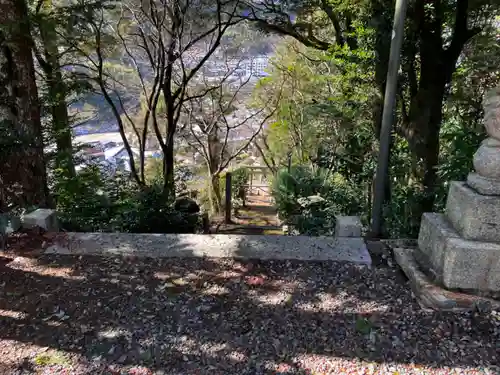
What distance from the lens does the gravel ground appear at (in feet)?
5.98

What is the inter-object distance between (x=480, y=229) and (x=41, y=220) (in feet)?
11.2

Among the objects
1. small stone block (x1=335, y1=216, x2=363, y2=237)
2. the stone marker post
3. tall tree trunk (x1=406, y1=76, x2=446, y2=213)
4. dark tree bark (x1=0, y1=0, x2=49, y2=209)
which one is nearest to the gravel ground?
small stone block (x1=335, y1=216, x2=363, y2=237)

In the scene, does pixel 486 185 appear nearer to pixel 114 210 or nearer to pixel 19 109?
pixel 114 210

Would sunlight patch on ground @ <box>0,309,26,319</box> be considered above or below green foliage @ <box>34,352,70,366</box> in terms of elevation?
above

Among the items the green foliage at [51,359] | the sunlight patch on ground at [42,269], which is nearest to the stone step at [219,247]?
the sunlight patch on ground at [42,269]

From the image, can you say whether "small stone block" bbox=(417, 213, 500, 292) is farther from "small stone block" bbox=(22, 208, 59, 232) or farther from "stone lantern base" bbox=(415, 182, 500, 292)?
Result: "small stone block" bbox=(22, 208, 59, 232)

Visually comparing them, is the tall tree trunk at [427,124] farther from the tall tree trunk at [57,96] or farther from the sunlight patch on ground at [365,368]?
the tall tree trunk at [57,96]

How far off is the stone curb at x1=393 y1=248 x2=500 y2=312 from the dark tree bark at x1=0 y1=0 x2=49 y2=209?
11.7ft

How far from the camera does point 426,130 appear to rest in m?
5.13

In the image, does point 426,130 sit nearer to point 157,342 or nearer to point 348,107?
point 348,107

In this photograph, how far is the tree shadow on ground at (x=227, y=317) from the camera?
1875 millimetres

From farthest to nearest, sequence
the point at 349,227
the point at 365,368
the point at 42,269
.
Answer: the point at 349,227 < the point at 42,269 < the point at 365,368

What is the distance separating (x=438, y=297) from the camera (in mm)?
2160

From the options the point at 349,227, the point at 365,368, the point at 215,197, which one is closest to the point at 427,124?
the point at 349,227
